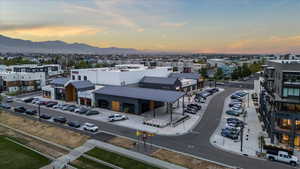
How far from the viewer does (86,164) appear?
26.7m

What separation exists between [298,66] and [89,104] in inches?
1900

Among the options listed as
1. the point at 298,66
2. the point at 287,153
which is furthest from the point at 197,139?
the point at 298,66

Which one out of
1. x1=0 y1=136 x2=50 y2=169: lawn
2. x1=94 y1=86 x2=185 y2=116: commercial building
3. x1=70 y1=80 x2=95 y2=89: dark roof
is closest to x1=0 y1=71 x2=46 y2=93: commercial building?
x1=70 y1=80 x2=95 y2=89: dark roof

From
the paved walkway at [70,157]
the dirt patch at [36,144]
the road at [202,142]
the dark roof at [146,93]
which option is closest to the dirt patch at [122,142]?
the road at [202,142]

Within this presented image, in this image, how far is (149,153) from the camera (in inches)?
1158

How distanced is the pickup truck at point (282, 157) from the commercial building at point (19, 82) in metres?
85.1

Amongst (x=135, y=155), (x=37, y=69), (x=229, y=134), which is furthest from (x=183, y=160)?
(x=37, y=69)

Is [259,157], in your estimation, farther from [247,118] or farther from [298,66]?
[247,118]

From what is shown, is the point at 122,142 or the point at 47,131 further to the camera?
the point at 47,131

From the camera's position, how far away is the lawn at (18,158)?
26.9 m

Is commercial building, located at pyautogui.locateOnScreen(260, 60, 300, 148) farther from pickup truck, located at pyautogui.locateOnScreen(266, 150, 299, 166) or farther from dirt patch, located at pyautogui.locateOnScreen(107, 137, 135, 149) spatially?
dirt patch, located at pyautogui.locateOnScreen(107, 137, 135, 149)

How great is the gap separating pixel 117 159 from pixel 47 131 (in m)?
18.3

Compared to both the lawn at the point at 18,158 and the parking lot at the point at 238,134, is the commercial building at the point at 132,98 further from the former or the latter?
the lawn at the point at 18,158

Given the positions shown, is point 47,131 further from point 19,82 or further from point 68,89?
point 19,82
